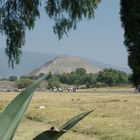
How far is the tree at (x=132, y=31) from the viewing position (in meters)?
32.5

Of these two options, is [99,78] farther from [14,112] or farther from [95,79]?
[14,112]

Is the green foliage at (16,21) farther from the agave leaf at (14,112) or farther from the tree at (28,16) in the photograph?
the agave leaf at (14,112)

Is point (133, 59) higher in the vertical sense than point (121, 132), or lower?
higher

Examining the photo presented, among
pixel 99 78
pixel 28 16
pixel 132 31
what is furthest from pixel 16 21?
pixel 99 78

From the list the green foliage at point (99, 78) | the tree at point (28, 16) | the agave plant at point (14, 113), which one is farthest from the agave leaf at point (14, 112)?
the green foliage at point (99, 78)

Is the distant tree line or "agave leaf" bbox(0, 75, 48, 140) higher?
the distant tree line

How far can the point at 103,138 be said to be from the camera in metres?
11.8

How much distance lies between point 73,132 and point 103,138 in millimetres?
1385

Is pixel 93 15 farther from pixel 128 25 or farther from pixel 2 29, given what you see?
pixel 128 25

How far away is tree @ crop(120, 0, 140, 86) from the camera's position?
107ft

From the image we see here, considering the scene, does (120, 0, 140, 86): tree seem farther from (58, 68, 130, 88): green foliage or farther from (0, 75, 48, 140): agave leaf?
(58, 68, 130, 88): green foliage

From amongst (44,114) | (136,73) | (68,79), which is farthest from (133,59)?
(68,79)

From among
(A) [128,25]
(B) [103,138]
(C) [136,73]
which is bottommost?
(B) [103,138]

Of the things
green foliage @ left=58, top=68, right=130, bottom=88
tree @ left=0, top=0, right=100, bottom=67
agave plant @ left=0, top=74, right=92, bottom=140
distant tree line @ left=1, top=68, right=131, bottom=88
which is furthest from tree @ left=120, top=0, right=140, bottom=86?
green foliage @ left=58, top=68, right=130, bottom=88
